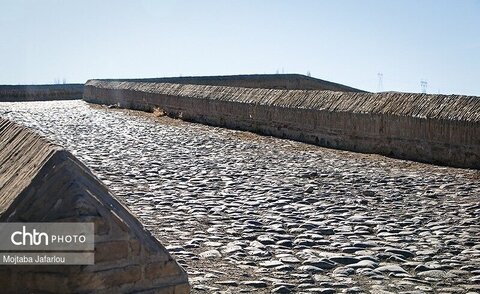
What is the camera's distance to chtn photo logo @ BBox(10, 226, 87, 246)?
9.73 feet

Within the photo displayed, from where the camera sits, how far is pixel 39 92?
94.0 ft

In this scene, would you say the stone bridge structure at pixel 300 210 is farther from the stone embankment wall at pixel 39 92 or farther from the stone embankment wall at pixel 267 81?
the stone embankment wall at pixel 267 81

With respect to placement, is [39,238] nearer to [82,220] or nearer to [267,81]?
[82,220]

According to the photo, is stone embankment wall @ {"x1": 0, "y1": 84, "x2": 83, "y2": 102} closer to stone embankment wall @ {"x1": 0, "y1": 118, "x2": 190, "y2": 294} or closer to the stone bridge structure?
the stone bridge structure

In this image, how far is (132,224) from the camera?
10.5ft

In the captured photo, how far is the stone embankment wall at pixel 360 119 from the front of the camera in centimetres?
966

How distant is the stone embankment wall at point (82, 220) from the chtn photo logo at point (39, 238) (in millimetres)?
66

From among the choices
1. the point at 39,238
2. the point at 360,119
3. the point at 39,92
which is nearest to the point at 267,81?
the point at 39,92

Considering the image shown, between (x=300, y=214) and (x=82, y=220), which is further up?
(x=82, y=220)

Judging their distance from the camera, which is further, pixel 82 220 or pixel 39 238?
pixel 39 238

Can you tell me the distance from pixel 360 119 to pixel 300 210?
4826 mm

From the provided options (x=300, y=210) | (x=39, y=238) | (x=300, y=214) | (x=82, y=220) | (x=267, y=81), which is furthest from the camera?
(x=267, y=81)

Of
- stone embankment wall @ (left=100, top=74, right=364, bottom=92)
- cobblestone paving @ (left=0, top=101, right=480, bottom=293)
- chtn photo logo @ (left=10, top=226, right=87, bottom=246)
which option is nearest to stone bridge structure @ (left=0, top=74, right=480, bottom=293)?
cobblestone paving @ (left=0, top=101, right=480, bottom=293)

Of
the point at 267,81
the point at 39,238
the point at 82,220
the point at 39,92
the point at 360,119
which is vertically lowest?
the point at 39,238
